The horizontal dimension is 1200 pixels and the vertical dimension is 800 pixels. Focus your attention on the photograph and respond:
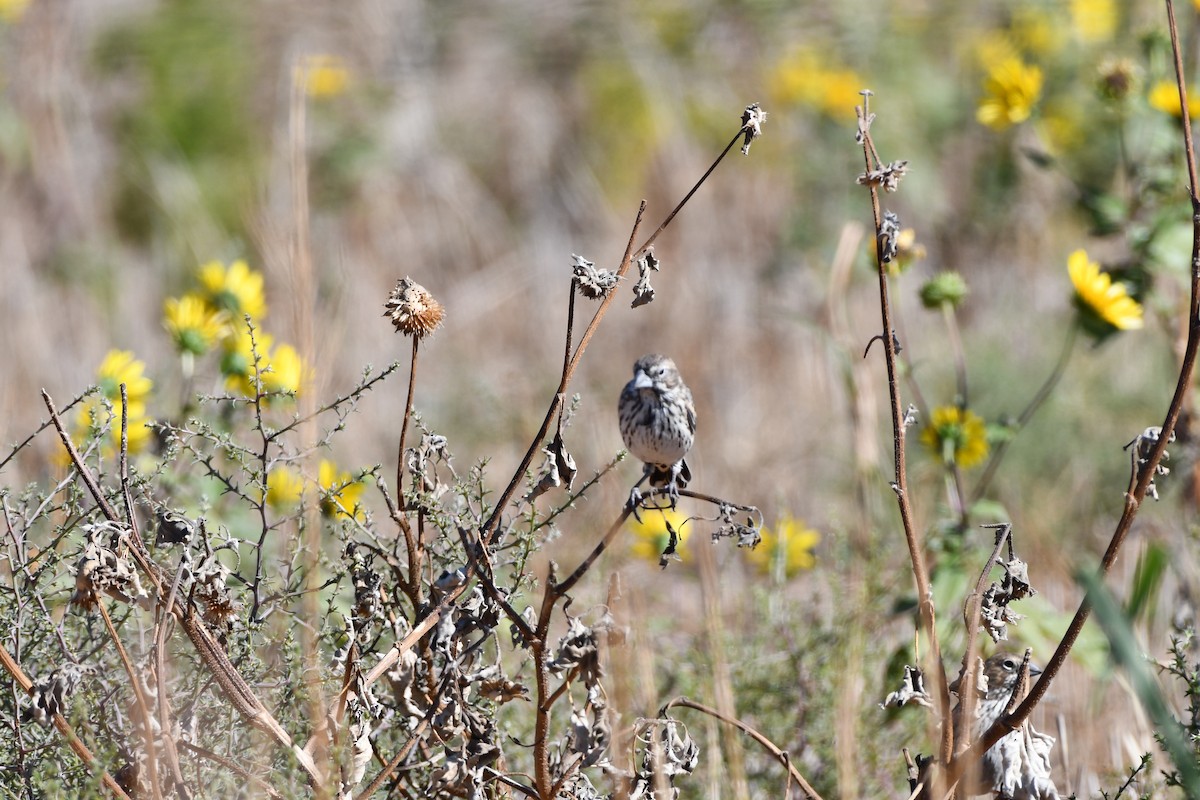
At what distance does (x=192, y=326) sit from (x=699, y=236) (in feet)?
14.6

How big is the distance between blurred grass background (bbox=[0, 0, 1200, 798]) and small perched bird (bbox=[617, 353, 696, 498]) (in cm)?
8

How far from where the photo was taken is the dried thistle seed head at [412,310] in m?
1.56

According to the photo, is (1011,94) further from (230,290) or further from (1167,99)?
(230,290)

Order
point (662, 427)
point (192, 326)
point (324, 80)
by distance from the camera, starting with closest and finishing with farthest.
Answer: point (662, 427), point (192, 326), point (324, 80)

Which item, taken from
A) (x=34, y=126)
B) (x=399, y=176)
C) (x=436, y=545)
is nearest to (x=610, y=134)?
(x=399, y=176)

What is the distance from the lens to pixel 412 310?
1.56 meters

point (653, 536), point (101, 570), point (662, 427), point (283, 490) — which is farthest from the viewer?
point (653, 536)

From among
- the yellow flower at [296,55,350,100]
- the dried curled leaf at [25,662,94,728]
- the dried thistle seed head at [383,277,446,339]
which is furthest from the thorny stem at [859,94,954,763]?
the yellow flower at [296,55,350,100]

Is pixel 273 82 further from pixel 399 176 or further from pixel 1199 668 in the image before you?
pixel 1199 668

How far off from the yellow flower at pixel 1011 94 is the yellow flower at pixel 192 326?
195cm

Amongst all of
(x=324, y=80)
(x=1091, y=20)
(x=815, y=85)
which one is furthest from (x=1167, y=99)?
(x=324, y=80)

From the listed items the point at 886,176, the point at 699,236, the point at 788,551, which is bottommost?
the point at 886,176

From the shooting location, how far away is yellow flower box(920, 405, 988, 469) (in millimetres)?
2805

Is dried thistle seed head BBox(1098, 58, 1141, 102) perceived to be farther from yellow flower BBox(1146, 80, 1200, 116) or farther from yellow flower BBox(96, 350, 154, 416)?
yellow flower BBox(96, 350, 154, 416)
